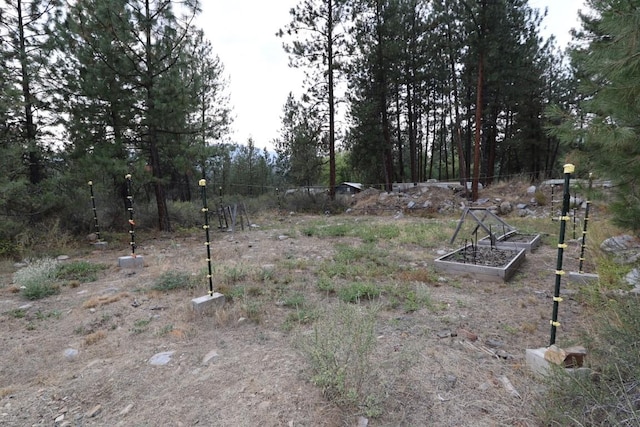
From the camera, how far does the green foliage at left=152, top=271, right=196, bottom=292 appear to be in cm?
402

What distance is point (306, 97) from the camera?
1420 cm

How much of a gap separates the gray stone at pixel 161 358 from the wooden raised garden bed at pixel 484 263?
382 cm

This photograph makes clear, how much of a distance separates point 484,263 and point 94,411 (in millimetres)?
4895

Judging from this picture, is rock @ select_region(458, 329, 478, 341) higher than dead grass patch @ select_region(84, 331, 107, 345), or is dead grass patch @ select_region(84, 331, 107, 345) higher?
dead grass patch @ select_region(84, 331, 107, 345)

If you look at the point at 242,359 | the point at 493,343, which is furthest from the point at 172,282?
the point at 493,343

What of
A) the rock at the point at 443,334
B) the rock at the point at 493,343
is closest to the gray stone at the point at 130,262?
the rock at the point at 443,334

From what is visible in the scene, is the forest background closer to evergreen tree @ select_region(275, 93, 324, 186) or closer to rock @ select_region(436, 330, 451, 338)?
evergreen tree @ select_region(275, 93, 324, 186)

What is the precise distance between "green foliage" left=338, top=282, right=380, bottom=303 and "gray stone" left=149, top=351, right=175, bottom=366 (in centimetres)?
176

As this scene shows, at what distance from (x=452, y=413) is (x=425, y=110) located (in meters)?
19.0

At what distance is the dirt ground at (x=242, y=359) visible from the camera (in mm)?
1817

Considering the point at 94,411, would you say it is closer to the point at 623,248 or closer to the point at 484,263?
the point at 484,263

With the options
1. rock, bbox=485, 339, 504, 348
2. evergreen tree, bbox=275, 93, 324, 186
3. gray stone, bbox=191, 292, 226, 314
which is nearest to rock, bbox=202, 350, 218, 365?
gray stone, bbox=191, 292, 226, 314

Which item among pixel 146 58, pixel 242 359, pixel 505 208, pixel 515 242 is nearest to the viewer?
pixel 242 359

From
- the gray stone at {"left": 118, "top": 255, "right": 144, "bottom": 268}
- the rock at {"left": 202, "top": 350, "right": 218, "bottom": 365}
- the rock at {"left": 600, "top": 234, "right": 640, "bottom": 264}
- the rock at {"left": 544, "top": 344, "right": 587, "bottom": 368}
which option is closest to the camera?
the rock at {"left": 544, "top": 344, "right": 587, "bottom": 368}
